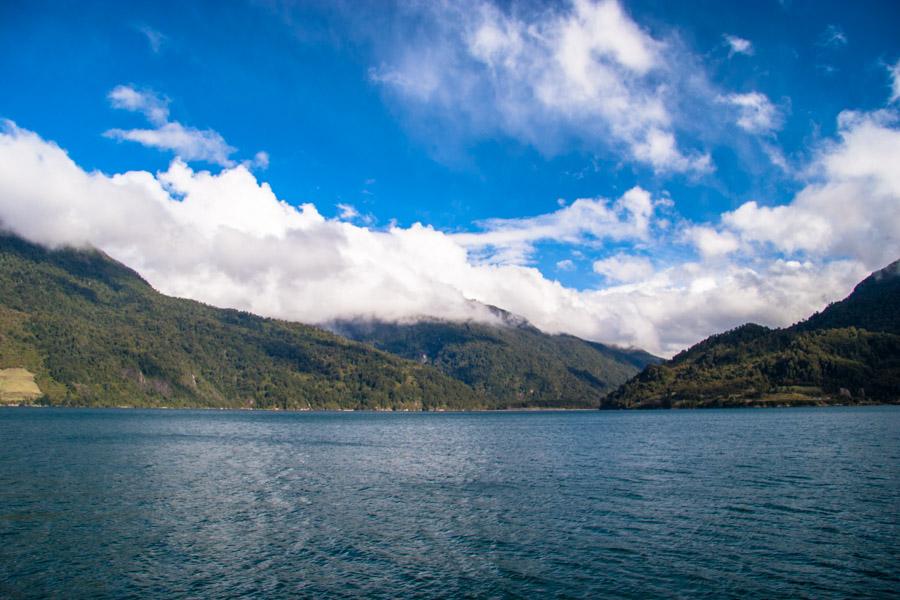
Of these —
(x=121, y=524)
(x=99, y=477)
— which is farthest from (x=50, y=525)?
(x=99, y=477)

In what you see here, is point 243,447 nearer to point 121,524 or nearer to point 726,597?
point 121,524

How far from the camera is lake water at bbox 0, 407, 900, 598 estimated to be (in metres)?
39.4

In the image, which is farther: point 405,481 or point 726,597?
point 405,481

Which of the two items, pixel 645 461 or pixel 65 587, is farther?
pixel 645 461

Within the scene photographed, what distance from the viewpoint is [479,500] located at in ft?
229

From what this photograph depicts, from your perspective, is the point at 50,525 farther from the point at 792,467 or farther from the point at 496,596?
the point at 792,467

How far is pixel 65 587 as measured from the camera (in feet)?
127

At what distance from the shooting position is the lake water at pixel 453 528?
1553 inches

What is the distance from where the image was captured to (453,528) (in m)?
55.1

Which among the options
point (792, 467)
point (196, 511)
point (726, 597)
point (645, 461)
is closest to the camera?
point (726, 597)

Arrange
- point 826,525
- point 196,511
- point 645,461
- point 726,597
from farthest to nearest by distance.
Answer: point 645,461 < point 196,511 < point 826,525 < point 726,597

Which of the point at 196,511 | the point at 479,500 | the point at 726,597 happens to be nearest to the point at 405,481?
the point at 479,500

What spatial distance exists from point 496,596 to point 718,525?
2835 centimetres

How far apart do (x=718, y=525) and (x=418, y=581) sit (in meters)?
31.1
